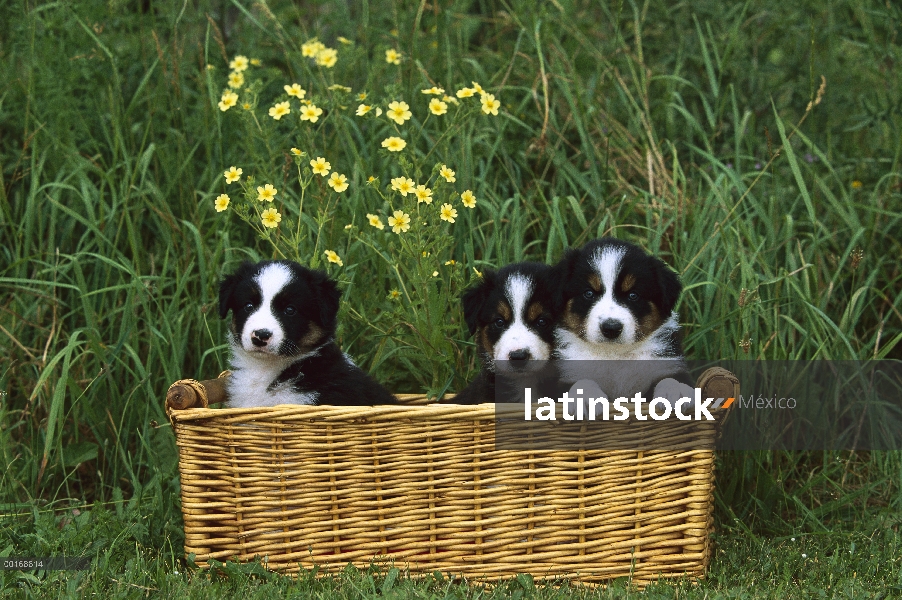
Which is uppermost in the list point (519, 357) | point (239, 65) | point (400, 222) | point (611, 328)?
point (239, 65)

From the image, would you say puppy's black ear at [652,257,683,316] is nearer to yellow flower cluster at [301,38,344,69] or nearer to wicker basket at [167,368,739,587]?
wicker basket at [167,368,739,587]

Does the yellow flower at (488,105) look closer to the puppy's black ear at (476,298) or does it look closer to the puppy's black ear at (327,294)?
the puppy's black ear at (476,298)

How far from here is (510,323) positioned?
3.62m

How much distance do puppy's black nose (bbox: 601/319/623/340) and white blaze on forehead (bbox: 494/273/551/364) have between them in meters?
0.27

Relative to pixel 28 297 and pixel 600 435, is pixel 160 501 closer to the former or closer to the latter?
pixel 28 297

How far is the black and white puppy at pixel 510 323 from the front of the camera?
348cm

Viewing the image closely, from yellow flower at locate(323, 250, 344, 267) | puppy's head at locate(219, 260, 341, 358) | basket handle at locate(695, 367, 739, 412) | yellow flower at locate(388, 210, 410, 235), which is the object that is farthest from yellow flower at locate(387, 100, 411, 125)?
basket handle at locate(695, 367, 739, 412)

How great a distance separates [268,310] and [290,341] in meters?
0.14

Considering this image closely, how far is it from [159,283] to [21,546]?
52.7 inches

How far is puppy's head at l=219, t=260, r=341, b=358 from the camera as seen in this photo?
3.61m

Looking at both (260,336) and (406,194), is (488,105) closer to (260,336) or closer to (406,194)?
(406,194)

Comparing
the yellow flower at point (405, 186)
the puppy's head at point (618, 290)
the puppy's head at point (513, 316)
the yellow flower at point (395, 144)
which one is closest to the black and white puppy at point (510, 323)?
the puppy's head at point (513, 316)

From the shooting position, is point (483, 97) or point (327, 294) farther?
point (483, 97)

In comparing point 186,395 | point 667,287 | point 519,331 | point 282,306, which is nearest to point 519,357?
point 519,331
